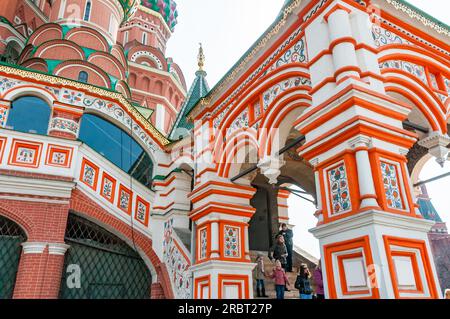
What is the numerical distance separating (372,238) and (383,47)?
116 inches

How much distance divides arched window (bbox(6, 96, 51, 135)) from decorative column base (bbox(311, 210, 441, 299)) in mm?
6616

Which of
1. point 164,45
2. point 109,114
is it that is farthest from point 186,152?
point 164,45

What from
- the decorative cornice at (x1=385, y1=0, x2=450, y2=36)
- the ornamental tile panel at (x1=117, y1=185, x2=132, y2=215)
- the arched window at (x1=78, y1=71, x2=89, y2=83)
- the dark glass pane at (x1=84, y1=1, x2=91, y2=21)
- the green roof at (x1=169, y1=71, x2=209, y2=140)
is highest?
the dark glass pane at (x1=84, y1=1, x2=91, y2=21)

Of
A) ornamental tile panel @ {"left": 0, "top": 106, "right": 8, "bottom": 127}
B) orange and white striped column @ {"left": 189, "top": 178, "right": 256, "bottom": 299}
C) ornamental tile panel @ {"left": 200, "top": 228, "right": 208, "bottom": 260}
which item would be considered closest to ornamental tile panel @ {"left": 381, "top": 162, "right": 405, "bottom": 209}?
orange and white striped column @ {"left": 189, "top": 178, "right": 256, "bottom": 299}

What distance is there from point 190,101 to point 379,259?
8.35m

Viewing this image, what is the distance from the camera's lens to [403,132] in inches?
181

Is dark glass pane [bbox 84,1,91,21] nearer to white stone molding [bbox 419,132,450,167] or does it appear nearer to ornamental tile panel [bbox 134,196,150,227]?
ornamental tile panel [bbox 134,196,150,227]

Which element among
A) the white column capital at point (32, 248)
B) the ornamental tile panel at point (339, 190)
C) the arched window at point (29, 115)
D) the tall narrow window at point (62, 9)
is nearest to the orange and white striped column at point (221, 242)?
the white column capital at point (32, 248)

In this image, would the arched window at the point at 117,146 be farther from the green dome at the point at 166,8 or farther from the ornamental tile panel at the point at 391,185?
the green dome at the point at 166,8

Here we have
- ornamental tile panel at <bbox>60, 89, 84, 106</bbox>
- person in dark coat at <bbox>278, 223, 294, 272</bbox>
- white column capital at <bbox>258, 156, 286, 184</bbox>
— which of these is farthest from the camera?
person in dark coat at <bbox>278, 223, 294, 272</bbox>

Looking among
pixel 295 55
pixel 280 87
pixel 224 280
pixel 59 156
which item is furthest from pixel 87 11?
pixel 224 280

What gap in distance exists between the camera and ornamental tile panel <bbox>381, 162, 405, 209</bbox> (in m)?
4.20

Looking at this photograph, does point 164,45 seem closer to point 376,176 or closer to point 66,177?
point 66,177

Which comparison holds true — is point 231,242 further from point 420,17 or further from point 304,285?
point 420,17
